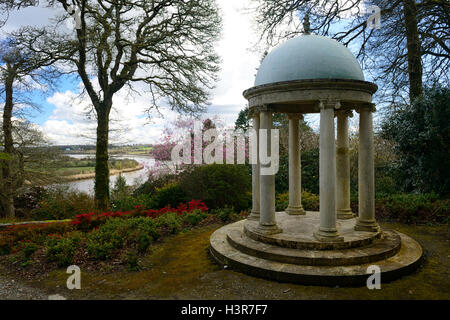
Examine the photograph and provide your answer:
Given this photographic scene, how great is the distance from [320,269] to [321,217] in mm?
1368

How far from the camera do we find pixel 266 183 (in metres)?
8.14

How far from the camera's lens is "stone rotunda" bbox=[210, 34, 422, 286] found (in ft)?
21.7

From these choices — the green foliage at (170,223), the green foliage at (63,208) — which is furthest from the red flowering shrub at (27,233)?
the green foliage at (63,208)

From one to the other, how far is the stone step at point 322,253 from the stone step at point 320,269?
3.5 inches

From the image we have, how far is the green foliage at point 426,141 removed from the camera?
41.2 ft

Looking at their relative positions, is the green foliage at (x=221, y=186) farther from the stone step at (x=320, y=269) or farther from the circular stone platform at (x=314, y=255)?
the stone step at (x=320, y=269)

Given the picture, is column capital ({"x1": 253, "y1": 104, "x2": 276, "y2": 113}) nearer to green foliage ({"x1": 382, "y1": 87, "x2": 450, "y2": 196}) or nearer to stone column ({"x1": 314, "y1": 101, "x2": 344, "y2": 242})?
stone column ({"x1": 314, "y1": 101, "x2": 344, "y2": 242})

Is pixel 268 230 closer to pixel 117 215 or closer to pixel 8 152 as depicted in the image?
pixel 117 215

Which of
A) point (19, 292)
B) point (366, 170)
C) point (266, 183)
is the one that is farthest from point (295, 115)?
point (19, 292)

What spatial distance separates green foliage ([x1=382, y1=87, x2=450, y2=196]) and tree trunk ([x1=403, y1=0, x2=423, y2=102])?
4.23 ft

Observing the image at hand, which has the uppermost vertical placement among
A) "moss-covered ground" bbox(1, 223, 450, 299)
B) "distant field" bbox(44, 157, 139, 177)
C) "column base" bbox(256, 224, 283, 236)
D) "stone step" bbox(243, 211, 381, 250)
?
"distant field" bbox(44, 157, 139, 177)

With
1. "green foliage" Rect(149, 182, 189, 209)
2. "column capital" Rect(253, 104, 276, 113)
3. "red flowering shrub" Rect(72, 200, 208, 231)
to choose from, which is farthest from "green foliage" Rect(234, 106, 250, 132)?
"column capital" Rect(253, 104, 276, 113)
